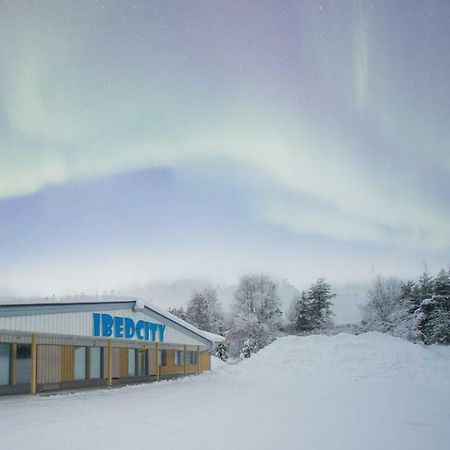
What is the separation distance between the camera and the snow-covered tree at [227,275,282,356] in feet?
211

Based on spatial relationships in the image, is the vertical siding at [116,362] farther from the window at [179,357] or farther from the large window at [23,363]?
the window at [179,357]

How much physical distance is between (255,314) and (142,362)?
3696 centimetres

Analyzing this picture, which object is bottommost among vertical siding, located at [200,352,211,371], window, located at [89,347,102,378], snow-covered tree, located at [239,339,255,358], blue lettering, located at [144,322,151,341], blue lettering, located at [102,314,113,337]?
snow-covered tree, located at [239,339,255,358]

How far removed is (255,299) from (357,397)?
152ft

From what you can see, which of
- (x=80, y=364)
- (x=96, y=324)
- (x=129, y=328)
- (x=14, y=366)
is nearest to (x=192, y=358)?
(x=129, y=328)

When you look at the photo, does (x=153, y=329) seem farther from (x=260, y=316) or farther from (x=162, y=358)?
(x=260, y=316)

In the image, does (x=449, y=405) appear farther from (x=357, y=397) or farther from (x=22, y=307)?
(x=22, y=307)

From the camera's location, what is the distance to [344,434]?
12008 millimetres

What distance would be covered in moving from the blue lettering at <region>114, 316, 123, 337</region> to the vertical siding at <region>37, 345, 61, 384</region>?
2.96 metres

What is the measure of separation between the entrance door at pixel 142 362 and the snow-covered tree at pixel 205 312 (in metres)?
38.3

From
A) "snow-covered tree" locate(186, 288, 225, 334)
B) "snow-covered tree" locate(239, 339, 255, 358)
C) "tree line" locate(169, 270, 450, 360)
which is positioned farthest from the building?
"snow-covered tree" locate(186, 288, 225, 334)

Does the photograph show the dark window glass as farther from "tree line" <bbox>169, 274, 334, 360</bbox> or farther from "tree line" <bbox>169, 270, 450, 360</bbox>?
"tree line" <bbox>169, 274, 334, 360</bbox>

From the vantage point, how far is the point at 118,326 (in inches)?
985

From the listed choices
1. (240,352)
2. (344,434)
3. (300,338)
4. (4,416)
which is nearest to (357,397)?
(344,434)
